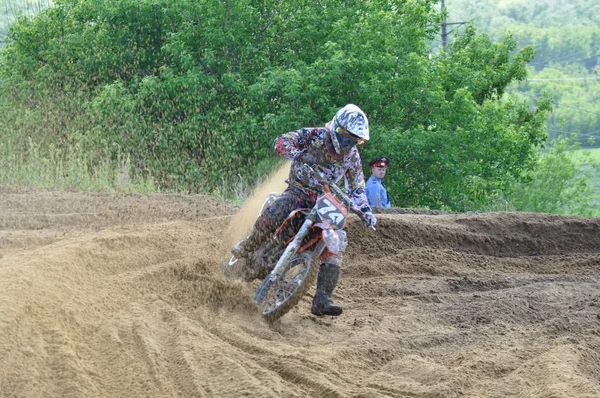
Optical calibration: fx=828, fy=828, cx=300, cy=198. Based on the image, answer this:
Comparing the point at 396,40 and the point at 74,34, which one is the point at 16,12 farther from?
the point at 396,40

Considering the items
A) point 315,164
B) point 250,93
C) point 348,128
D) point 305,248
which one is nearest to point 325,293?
point 305,248

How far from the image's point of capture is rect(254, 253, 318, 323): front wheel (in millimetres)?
7336

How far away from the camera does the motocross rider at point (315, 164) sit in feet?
25.3

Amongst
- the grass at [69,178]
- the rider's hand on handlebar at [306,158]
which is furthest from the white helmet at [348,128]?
the grass at [69,178]

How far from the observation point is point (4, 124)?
2536 cm

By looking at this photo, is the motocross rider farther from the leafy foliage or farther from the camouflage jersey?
the leafy foliage

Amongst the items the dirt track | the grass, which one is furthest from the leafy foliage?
the dirt track

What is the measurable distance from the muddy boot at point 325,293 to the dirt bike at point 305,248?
16 cm

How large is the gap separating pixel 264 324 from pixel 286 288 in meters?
0.38

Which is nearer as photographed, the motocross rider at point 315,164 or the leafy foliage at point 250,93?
the motocross rider at point 315,164

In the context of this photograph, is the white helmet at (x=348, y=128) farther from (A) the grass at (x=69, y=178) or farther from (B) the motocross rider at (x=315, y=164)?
(A) the grass at (x=69, y=178)

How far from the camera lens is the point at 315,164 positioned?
8016 mm

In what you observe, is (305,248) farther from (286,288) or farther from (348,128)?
(348,128)

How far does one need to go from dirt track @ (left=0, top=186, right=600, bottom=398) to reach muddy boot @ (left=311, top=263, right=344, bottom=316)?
0.73 feet
